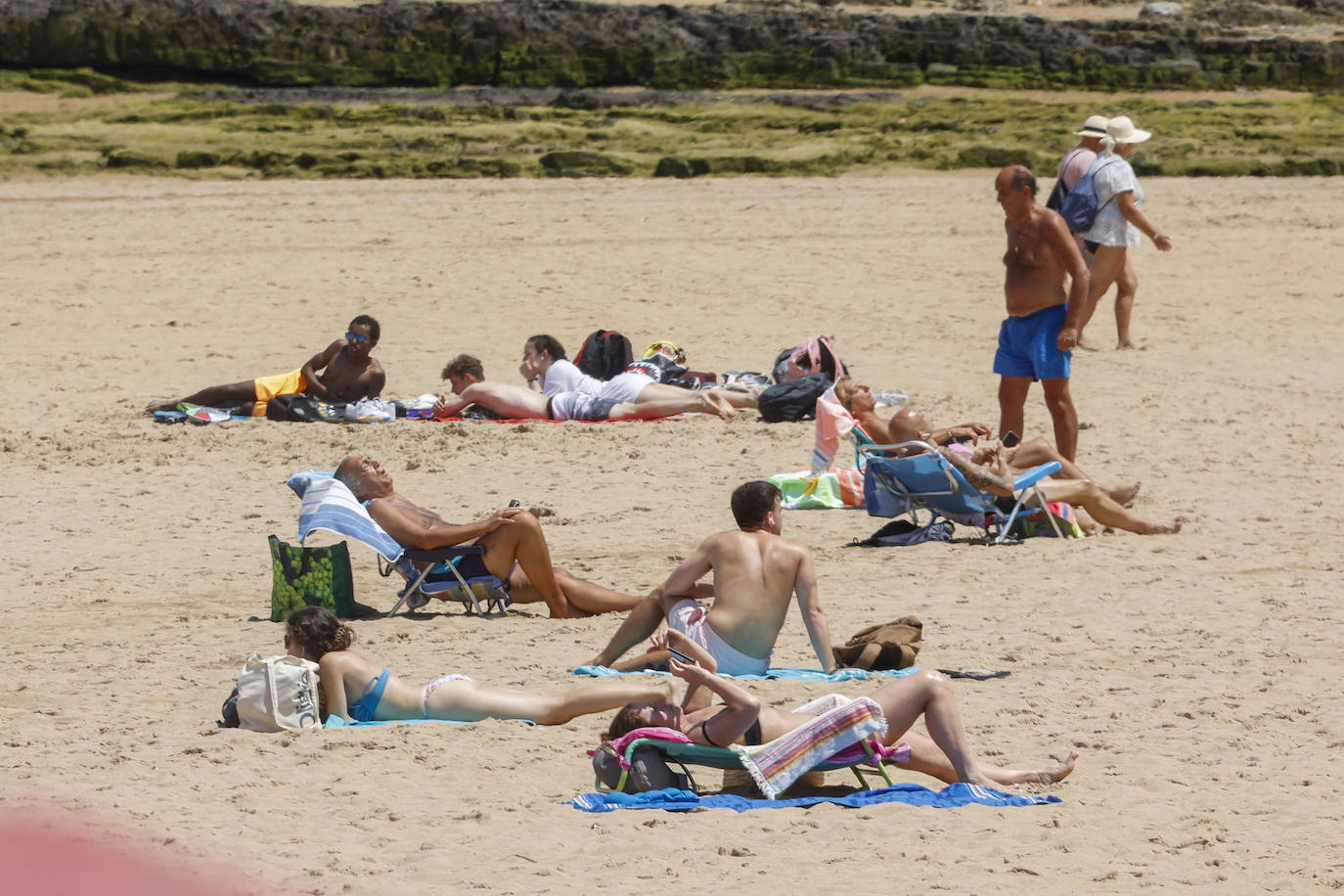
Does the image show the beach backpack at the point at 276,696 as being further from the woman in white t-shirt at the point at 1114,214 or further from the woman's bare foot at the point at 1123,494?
the woman in white t-shirt at the point at 1114,214

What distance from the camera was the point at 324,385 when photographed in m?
11.1

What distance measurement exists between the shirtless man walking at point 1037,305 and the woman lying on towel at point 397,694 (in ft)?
12.8

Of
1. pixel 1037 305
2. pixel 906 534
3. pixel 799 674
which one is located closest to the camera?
pixel 799 674

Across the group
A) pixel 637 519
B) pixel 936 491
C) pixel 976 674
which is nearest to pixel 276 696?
pixel 976 674

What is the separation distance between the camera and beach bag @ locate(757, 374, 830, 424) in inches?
431

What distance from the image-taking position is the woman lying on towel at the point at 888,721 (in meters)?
4.95

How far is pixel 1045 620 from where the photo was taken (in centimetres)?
707

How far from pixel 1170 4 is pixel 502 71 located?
1682cm

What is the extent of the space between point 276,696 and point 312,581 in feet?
5.11

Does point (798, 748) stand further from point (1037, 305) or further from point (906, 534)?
point (1037, 305)

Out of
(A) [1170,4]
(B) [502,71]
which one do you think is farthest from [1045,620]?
(A) [1170,4]

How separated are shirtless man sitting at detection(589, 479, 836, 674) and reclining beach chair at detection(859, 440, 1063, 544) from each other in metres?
2.14

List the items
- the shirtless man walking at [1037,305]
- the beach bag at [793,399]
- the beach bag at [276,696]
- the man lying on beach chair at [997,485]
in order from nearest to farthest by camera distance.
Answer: the beach bag at [276,696]
the man lying on beach chair at [997,485]
the shirtless man walking at [1037,305]
the beach bag at [793,399]

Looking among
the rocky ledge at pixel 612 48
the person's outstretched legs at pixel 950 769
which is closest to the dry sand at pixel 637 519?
the person's outstretched legs at pixel 950 769
